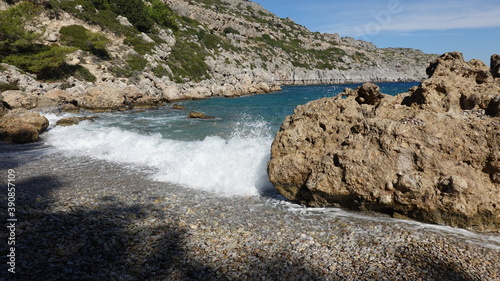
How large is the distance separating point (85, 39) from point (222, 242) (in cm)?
5982

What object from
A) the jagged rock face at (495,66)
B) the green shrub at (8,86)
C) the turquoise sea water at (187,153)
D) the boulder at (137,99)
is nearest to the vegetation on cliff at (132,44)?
the boulder at (137,99)

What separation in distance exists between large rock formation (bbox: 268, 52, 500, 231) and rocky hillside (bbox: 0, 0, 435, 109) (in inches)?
1271

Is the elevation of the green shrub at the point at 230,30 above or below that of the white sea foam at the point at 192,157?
above

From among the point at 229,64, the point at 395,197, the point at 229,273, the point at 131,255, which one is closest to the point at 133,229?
→ the point at 131,255

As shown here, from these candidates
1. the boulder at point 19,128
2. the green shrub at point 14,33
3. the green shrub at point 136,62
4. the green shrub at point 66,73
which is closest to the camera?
the boulder at point 19,128

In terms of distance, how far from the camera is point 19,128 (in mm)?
18531

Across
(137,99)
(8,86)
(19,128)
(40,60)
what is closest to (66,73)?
(40,60)

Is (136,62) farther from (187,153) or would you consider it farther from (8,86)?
(187,153)

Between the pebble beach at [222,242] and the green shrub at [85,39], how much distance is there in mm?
51851

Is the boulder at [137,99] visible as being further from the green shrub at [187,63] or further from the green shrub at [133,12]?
the green shrub at [133,12]

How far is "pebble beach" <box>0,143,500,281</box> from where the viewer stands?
5.21 metres

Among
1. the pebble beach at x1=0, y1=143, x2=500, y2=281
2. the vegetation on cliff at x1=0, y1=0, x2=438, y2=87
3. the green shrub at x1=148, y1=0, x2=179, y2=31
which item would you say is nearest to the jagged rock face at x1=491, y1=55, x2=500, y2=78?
the pebble beach at x1=0, y1=143, x2=500, y2=281

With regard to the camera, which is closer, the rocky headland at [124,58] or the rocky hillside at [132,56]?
the rocky headland at [124,58]

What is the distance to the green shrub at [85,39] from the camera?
5200cm
